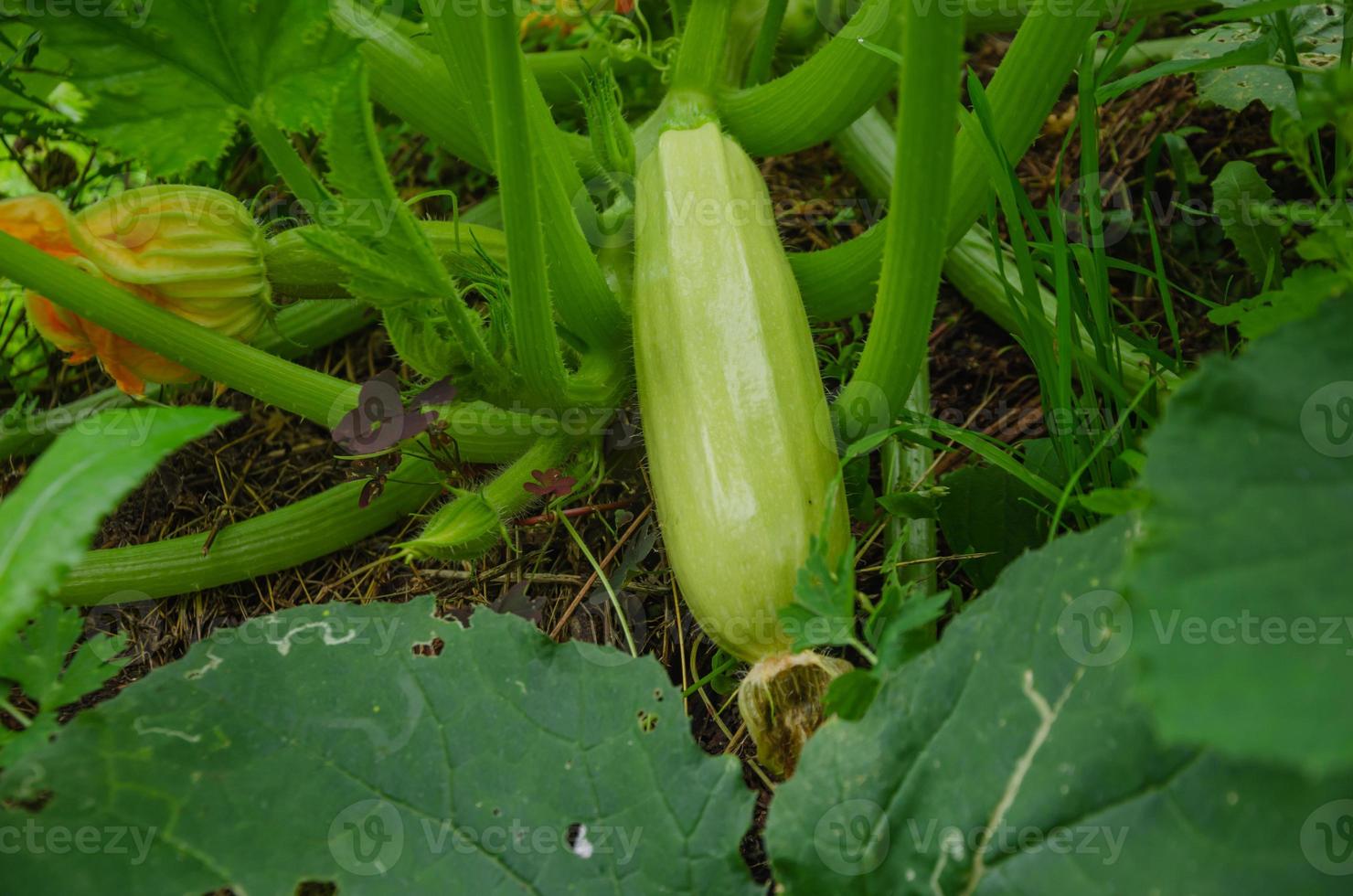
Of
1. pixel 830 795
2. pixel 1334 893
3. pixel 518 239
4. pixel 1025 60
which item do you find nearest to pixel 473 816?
pixel 830 795

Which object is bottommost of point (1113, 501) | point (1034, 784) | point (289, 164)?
point (1034, 784)

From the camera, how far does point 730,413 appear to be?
1372 millimetres

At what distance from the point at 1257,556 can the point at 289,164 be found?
3.65 feet

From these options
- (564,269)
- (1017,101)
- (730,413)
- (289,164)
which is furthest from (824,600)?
(289,164)

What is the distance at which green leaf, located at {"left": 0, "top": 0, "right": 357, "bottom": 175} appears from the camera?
1121mm

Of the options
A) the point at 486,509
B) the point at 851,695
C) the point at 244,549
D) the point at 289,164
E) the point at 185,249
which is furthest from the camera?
the point at 244,549

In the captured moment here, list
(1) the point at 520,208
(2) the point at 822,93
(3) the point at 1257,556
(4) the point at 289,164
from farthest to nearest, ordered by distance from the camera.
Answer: (2) the point at 822,93 < (4) the point at 289,164 < (1) the point at 520,208 < (3) the point at 1257,556

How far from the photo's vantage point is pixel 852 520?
1.60 m

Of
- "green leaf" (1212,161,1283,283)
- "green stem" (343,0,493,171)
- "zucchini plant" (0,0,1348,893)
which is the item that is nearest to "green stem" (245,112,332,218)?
"zucchini plant" (0,0,1348,893)

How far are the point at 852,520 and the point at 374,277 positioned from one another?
2.56ft

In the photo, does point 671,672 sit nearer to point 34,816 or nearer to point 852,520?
point 852,520

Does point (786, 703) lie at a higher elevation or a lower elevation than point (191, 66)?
lower

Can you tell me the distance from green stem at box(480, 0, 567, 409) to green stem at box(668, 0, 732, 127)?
0.48 m

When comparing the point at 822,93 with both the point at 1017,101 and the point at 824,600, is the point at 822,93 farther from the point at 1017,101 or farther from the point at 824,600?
the point at 824,600
